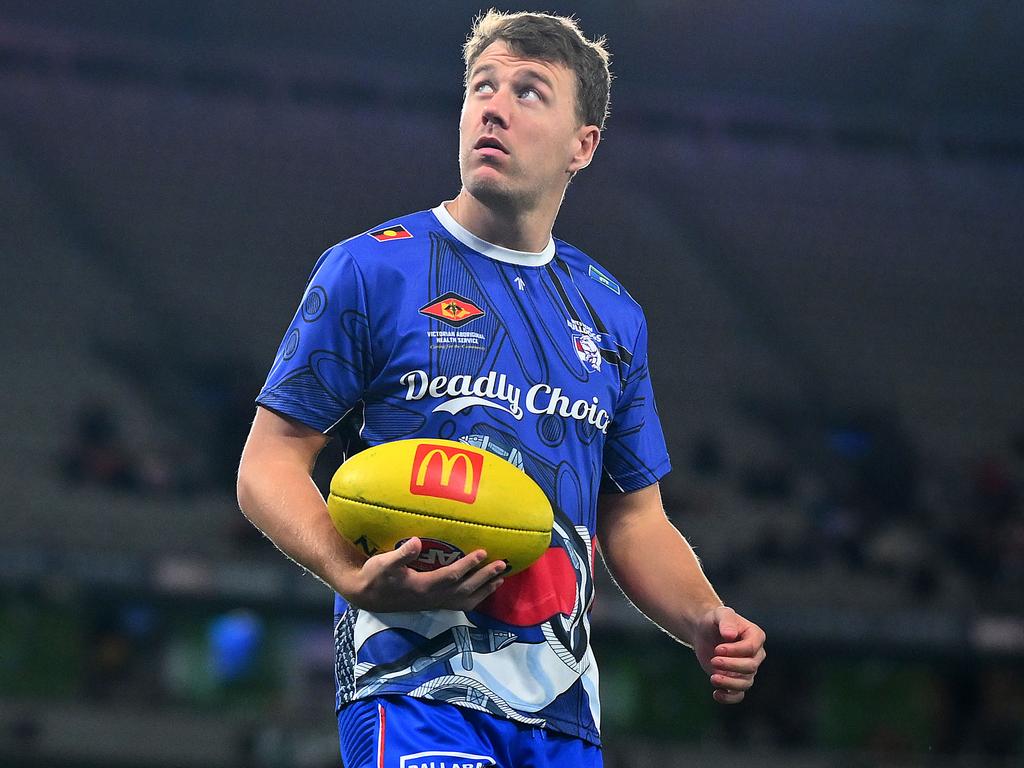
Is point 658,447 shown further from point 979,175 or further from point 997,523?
point 979,175

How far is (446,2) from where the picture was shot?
2077 cm

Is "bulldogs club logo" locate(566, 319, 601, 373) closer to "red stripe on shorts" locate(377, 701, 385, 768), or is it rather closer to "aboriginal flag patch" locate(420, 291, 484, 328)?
"aboriginal flag patch" locate(420, 291, 484, 328)

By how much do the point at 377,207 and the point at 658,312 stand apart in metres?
4.77

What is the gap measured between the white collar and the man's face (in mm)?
93

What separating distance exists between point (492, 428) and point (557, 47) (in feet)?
3.01

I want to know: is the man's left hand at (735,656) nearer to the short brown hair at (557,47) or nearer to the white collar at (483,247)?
the white collar at (483,247)

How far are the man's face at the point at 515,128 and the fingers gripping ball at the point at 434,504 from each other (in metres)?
0.69

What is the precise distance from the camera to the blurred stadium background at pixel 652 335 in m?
15.9

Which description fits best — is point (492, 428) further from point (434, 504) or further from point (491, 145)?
point (491, 145)

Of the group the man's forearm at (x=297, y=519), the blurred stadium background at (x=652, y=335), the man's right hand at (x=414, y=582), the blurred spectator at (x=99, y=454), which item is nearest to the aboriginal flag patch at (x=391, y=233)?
the man's forearm at (x=297, y=519)

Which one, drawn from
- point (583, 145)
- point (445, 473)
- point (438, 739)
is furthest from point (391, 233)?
point (438, 739)

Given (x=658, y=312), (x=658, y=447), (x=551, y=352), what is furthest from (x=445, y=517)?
(x=658, y=312)

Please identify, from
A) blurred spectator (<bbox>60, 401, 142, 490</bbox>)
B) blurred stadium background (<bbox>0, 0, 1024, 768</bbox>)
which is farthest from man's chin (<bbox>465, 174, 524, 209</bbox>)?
blurred spectator (<bbox>60, 401, 142, 490</bbox>)

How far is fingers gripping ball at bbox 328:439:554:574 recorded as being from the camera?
91.4 inches
